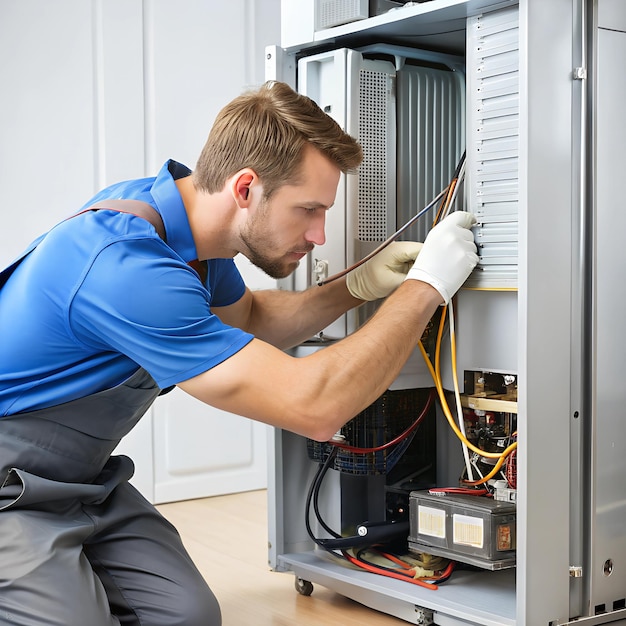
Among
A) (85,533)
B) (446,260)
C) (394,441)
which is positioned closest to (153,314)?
(85,533)

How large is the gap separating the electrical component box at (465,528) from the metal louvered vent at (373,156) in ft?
2.16

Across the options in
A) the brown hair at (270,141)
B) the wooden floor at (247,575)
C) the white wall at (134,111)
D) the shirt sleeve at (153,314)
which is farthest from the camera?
the white wall at (134,111)

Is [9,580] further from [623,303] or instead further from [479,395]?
[623,303]

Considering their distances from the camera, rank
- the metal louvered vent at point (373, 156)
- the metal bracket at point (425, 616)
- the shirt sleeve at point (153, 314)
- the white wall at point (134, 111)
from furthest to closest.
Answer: the white wall at point (134, 111) < the metal louvered vent at point (373, 156) < the metal bracket at point (425, 616) < the shirt sleeve at point (153, 314)

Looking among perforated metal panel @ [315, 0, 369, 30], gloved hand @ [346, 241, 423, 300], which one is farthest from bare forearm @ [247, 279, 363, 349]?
perforated metal panel @ [315, 0, 369, 30]

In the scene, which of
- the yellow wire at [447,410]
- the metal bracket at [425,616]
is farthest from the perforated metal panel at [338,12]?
the metal bracket at [425,616]

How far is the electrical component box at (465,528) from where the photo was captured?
185cm

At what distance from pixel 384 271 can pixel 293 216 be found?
34 cm

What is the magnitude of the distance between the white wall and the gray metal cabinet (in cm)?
151

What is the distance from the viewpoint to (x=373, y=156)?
2.19 meters

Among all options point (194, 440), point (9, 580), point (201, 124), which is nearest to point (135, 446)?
point (194, 440)

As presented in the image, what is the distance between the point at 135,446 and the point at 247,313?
130 cm

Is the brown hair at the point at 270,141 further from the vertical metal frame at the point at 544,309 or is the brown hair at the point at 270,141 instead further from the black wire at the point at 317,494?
the black wire at the point at 317,494

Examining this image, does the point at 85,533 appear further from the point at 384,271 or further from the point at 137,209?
the point at 384,271
